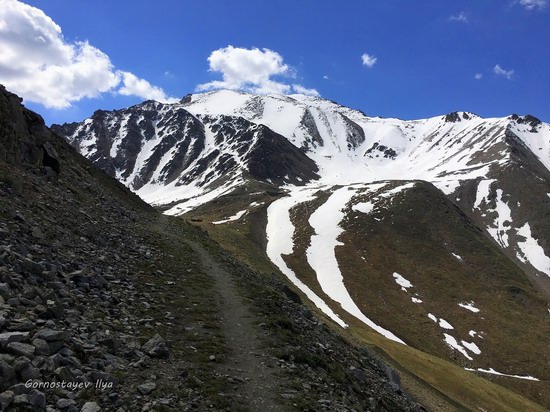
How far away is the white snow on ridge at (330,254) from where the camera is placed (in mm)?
101250

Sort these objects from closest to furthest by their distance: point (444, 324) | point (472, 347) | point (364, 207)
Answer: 1. point (472, 347)
2. point (444, 324)
3. point (364, 207)

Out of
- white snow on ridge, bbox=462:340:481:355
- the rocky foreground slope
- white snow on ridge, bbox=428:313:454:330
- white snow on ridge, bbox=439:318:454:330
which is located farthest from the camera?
white snow on ridge, bbox=428:313:454:330

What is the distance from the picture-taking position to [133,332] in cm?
1559

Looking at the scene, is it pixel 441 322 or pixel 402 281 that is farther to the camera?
pixel 402 281

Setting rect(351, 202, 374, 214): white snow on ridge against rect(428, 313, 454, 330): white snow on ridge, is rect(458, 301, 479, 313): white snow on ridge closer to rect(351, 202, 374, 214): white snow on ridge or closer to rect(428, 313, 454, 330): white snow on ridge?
rect(428, 313, 454, 330): white snow on ridge

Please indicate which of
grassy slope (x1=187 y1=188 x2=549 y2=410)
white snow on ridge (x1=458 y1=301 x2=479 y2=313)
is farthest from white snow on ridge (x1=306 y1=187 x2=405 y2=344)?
white snow on ridge (x1=458 y1=301 x2=479 y2=313)

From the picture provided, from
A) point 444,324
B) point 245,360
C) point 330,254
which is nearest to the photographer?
point 245,360

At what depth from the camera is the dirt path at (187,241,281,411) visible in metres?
13.8

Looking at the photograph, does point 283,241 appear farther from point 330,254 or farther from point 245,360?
point 245,360

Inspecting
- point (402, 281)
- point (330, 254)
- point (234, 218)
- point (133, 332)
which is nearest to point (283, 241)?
point (330, 254)

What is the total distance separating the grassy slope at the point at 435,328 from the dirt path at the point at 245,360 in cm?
2185

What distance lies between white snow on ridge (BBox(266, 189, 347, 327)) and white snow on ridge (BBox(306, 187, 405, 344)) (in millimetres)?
7446

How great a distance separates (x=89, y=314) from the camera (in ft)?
49.3

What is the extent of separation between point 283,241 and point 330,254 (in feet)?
54.3
